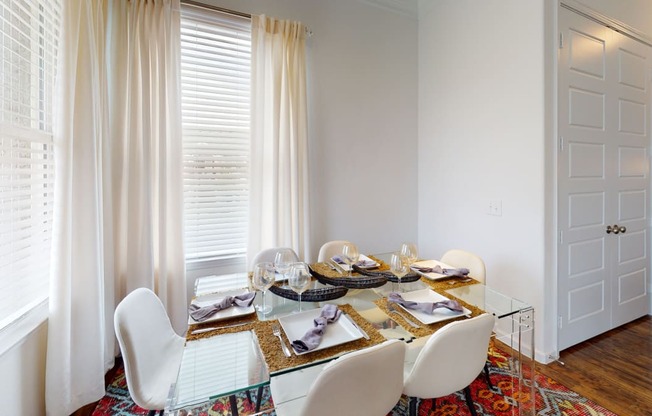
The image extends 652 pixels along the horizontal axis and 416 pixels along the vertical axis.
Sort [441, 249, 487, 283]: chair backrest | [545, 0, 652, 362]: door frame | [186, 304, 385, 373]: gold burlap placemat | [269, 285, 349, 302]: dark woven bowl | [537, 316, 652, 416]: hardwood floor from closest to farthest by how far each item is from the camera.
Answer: [186, 304, 385, 373]: gold burlap placemat
[269, 285, 349, 302]: dark woven bowl
[537, 316, 652, 416]: hardwood floor
[441, 249, 487, 283]: chair backrest
[545, 0, 652, 362]: door frame

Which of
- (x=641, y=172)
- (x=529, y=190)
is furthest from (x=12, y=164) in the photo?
(x=641, y=172)

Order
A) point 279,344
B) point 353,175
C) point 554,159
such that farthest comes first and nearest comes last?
1. point 353,175
2. point 554,159
3. point 279,344

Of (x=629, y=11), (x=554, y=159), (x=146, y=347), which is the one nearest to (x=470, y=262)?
(x=554, y=159)

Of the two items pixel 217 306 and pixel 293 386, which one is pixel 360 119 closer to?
pixel 217 306

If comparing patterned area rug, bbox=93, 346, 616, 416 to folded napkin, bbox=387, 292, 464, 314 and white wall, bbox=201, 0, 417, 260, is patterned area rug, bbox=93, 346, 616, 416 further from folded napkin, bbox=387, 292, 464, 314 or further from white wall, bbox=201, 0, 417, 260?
white wall, bbox=201, 0, 417, 260

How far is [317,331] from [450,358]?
0.52 meters

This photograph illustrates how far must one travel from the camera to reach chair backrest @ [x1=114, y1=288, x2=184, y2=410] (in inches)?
45.6

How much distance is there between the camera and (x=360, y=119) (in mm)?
2945

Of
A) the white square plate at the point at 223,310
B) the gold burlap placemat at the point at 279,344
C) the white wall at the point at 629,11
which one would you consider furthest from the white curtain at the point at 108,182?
the white wall at the point at 629,11

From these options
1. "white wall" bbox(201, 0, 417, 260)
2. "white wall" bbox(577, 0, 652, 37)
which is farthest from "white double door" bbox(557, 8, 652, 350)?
"white wall" bbox(201, 0, 417, 260)

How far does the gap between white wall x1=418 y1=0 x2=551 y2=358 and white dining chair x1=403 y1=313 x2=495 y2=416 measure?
1354 millimetres

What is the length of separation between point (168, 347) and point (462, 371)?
1390 mm

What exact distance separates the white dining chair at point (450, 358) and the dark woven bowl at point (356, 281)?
568 mm

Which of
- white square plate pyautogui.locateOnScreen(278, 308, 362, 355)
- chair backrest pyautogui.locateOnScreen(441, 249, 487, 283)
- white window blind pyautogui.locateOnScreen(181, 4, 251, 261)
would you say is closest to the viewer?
white square plate pyautogui.locateOnScreen(278, 308, 362, 355)
